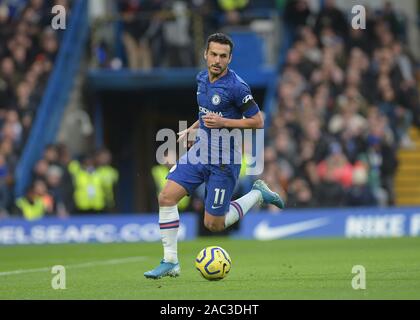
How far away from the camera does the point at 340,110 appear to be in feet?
82.4

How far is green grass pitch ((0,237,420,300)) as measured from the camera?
998cm

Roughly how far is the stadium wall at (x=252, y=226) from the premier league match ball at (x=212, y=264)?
11.5 meters

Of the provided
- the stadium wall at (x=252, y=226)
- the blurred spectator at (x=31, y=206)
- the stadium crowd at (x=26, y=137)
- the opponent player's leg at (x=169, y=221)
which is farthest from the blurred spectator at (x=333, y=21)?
the opponent player's leg at (x=169, y=221)

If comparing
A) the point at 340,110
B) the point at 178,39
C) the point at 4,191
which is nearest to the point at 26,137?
the point at 4,191

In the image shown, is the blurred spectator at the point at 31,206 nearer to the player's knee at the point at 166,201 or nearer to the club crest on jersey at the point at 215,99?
the player's knee at the point at 166,201

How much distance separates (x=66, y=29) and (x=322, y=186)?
8.00 meters

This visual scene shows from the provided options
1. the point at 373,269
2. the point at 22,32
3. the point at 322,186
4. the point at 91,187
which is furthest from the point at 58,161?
the point at 373,269

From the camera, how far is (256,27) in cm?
2789

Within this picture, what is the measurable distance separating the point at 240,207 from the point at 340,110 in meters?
13.1

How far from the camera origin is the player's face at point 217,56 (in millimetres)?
11273

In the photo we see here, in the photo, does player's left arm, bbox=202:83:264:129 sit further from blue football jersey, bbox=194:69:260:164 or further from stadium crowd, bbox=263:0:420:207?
stadium crowd, bbox=263:0:420:207

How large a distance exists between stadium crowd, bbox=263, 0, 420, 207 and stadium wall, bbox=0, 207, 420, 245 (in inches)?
26.7

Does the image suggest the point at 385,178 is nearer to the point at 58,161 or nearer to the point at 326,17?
the point at 326,17

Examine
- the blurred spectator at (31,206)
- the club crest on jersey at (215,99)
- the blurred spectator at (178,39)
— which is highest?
the club crest on jersey at (215,99)
